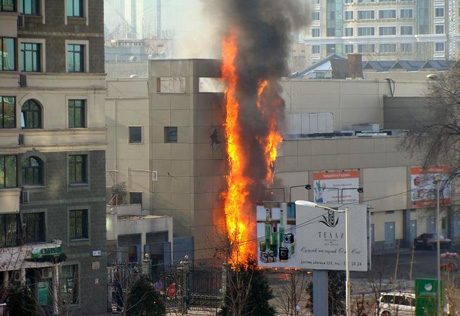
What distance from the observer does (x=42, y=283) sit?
53219mm

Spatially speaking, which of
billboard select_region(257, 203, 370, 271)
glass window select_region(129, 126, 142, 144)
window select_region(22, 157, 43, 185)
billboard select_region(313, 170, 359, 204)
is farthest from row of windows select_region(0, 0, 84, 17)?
billboard select_region(313, 170, 359, 204)

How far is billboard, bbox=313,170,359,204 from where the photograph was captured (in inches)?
2970

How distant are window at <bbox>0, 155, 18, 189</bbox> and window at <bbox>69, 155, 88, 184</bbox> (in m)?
2.97

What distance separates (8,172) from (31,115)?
2.82 metres

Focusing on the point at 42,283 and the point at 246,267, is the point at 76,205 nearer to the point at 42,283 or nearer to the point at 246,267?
the point at 42,283

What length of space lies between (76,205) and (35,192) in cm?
208

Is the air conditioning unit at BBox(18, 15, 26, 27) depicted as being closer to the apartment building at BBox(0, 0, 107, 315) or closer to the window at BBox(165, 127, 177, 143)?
the apartment building at BBox(0, 0, 107, 315)

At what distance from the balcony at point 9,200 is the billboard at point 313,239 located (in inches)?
415

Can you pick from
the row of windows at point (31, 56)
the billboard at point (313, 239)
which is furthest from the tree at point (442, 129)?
the row of windows at point (31, 56)

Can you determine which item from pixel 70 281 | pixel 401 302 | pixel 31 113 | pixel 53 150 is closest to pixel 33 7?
pixel 31 113

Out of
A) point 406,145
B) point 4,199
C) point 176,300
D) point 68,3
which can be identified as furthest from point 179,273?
point 406,145

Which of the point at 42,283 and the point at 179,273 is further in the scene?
the point at 179,273

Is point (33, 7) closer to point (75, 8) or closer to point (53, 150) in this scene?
point (75, 8)

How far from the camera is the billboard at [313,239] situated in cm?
4738
